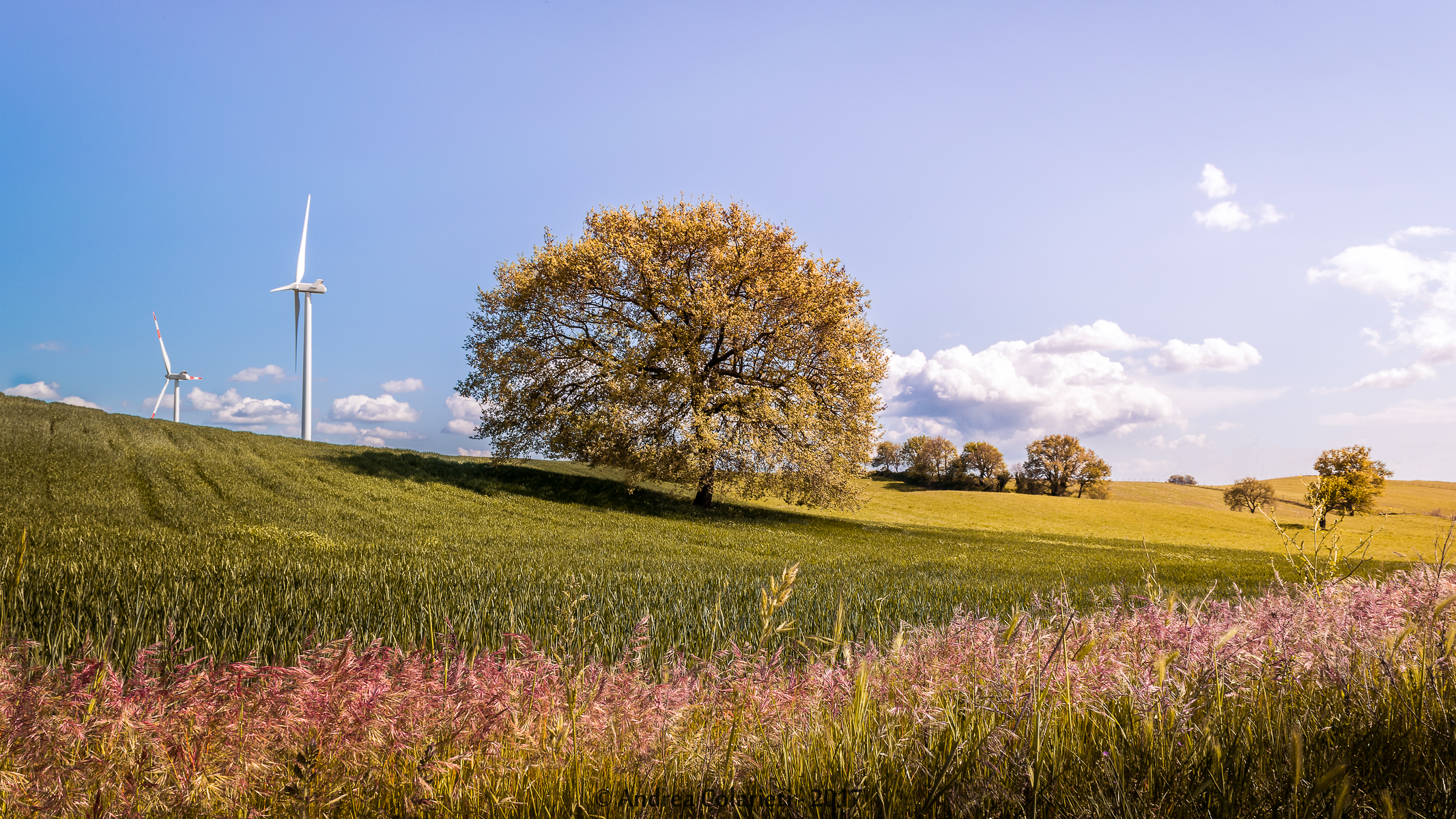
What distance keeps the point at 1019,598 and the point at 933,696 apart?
24.4ft

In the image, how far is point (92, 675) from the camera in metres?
Result: 2.83

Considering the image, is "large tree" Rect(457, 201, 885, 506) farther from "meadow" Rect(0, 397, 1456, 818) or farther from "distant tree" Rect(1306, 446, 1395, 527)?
"distant tree" Rect(1306, 446, 1395, 527)

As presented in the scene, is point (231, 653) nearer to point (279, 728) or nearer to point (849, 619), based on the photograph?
point (279, 728)

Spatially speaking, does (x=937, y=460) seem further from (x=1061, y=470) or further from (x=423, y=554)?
(x=423, y=554)

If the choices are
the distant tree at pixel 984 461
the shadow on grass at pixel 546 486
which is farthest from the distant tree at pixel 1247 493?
the shadow on grass at pixel 546 486

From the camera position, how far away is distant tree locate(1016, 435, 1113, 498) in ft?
263

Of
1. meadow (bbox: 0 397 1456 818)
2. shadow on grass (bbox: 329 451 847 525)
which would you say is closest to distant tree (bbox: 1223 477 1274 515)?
shadow on grass (bbox: 329 451 847 525)

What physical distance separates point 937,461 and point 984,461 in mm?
5408

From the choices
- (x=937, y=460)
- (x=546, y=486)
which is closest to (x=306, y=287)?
(x=546, y=486)

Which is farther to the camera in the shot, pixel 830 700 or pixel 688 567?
pixel 688 567

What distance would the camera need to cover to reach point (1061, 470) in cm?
8069

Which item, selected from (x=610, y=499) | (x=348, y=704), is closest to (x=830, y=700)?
(x=348, y=704)

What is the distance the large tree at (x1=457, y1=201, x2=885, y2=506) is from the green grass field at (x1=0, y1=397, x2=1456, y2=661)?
2409 millimetres

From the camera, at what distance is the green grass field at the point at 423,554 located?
6.24 metres
